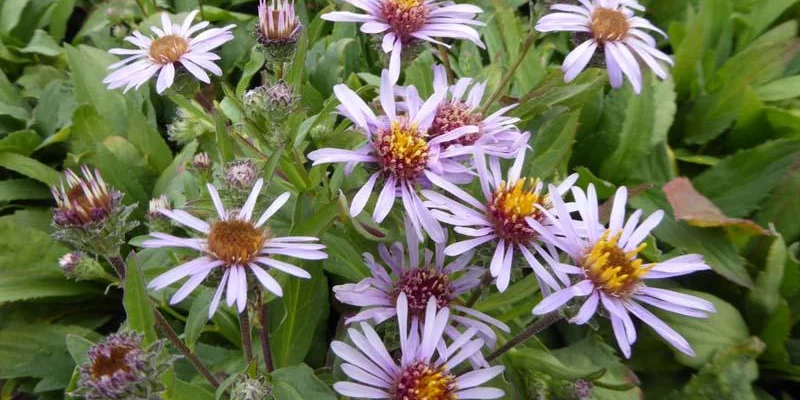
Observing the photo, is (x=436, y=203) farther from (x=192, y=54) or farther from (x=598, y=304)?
(x=192, y=54)

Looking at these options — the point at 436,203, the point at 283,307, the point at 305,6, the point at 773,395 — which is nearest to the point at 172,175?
the point at 283,307

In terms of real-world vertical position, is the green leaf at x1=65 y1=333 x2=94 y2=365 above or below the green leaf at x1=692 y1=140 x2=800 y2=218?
below

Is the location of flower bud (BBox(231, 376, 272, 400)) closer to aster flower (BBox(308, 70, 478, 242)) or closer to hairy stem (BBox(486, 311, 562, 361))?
aster flower (BBox(308, 70, 478, 242))

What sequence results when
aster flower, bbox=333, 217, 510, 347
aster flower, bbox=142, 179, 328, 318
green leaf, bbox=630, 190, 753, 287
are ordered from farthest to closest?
green leaf, bbox=630, 190, 753, 287
aster flower, bbox=333, 217, 510, 347
aster flower, bbox=142, 179, 328, 318

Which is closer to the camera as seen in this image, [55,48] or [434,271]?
[434,271]

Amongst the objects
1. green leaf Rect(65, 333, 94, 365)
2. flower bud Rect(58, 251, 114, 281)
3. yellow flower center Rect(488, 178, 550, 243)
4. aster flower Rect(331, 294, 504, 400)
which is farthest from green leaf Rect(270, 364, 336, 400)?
flower bud Rect(58, 251, 114, 281)

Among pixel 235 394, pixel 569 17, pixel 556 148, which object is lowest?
pixel 235 394

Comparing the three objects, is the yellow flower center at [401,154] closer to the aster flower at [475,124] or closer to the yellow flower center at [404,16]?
the aster flower at [475,124]

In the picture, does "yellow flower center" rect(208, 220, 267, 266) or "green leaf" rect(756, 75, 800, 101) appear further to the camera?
"green leaf" rect(756, 75, 800, 101)
